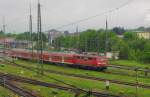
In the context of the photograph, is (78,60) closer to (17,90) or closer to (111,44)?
(17,90)

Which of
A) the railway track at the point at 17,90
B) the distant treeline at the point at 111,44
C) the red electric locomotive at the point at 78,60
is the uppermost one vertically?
the distant treeline at the point at 111,44

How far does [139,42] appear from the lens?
92.8 meters

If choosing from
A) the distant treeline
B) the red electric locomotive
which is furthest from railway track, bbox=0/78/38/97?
the distant treeline

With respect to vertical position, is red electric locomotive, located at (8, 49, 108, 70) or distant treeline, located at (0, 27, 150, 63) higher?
distant treeline, located at (0, 27, 150, 63)

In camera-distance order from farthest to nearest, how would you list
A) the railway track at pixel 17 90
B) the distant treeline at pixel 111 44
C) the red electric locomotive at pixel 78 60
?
the distant treeline at pixel 111 44 → the red electric locomotive at pixel 78 60 → the railway track at pixel 17 90

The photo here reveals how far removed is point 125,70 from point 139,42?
3999 cm

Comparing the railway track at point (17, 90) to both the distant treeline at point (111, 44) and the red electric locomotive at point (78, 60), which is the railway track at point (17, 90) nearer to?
the red electric locomotive at point (78, 60)

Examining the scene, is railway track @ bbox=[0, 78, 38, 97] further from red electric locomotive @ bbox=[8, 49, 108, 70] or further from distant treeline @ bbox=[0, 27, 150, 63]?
distant treeline @ bbox=[0, 27, 150, 63]

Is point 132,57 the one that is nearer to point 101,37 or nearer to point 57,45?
point 101,37

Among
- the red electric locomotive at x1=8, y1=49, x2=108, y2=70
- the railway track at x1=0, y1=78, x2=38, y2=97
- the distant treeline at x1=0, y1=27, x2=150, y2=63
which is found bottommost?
the railway track at x1=0, y1=78, x2=38, y2=97

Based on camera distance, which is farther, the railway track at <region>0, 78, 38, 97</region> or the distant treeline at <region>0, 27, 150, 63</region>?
the distant treeline at <region>0, 27, 150, 63</region>

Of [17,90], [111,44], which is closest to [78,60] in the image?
[17,90]

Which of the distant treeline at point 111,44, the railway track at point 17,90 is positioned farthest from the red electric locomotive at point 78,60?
the railway track at point 17,90

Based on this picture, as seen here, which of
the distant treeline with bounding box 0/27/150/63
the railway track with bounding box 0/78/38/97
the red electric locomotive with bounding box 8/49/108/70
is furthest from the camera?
the distant treeline with bounding box 0/27/150/63
